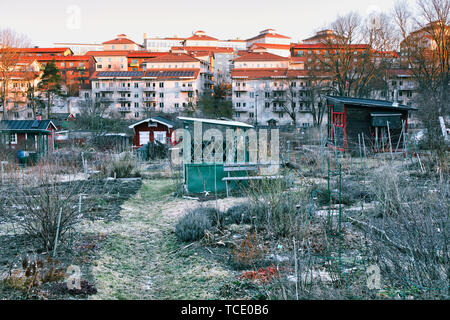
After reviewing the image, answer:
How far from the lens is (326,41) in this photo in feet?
140

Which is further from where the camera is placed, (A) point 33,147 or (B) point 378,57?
(B) point 378,57

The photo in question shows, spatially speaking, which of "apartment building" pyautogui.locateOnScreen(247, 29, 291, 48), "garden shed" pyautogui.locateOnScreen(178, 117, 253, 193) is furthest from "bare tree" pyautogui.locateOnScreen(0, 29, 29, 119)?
"apartment building" pyautogui.locateOnScreen(247, 29, 291, 48)

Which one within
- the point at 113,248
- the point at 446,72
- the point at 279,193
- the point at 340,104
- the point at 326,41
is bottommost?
the point at 113,248

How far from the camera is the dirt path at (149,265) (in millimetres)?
5805

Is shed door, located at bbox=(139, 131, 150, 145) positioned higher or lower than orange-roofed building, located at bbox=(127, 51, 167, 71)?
lower

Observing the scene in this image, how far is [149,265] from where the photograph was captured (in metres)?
7.08

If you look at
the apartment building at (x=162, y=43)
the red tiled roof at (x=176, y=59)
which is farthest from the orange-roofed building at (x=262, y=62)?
the apartment building at (x=162, y=43)

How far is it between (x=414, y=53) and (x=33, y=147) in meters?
31.0

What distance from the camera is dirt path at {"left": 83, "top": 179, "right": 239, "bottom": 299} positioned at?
5.80m

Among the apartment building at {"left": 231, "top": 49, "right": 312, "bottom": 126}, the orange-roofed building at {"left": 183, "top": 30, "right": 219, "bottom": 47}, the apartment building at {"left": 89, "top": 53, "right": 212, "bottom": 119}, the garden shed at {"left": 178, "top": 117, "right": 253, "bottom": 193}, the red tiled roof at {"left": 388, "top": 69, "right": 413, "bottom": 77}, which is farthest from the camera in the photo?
the orange-roofed building at {"left": 183, "top": 30, "right": 219, "bottom": 47}

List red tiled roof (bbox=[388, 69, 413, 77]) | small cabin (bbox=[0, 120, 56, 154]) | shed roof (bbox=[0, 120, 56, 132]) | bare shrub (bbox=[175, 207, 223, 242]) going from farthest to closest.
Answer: red tiled roof (bbox=[388, 69, 413, 77])
shed roof (bbox=[0, 120, 56, 132])
small cabin (bbox=[0, 120, 56, 154])
bare shrub (bbox=[175, 207, 223, 242])

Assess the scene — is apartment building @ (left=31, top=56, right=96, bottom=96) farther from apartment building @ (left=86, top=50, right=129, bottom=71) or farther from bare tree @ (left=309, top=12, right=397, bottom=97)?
bare tree @ (left=309, top=12, right=397, bottom=97)
